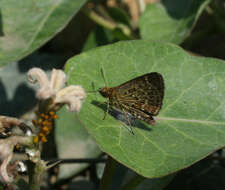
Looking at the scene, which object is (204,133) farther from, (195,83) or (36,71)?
(36,71)

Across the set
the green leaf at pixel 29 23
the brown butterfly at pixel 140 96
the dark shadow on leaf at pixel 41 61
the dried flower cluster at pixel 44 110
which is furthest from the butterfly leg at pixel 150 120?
the dark shadow on leaf at pixel 41 61

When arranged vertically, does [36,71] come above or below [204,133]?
above

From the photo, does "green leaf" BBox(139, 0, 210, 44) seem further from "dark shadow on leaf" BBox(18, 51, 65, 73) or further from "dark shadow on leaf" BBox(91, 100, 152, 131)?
"dark shadow on leaf" BBox(91, 100, 152, 131)

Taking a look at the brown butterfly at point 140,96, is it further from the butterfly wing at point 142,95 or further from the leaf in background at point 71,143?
the leaf in background at point 71,143

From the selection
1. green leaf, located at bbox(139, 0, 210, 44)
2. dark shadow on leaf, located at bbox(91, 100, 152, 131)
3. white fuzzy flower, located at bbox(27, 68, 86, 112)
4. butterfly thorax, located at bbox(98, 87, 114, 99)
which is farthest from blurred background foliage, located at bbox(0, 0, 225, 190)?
white fuzzy flower, located at bbox(27, 68, 86, 112)

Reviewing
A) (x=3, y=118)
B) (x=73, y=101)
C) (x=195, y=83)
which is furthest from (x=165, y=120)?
(x=3, y=118)

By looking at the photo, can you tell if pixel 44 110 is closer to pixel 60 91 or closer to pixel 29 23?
pixel 60 91
